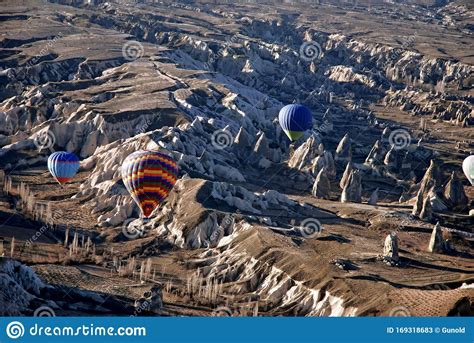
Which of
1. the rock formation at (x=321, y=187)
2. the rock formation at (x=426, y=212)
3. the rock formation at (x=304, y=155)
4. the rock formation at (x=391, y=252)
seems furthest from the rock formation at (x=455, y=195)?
the rock formation at (x=391, y=252)

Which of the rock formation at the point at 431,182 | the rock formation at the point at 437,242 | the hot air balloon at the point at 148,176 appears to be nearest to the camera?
the hot air balloon at the point at 148,176

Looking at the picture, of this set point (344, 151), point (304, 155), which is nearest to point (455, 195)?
point (304, 155)

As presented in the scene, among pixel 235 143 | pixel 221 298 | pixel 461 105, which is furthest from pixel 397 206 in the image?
pixel 461 105

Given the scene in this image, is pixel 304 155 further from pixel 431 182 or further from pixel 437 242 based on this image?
pixel 437 242

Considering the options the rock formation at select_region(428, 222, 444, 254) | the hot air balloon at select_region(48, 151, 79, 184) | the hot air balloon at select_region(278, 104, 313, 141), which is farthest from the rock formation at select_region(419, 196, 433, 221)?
the hot air balloon at select_region(48, 151, 79, 184)

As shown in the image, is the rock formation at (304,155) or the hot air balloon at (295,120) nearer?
the hot air balloon at (295,120)

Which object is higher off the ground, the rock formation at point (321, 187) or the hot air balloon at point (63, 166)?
the hot air balloon at point (63, 166)

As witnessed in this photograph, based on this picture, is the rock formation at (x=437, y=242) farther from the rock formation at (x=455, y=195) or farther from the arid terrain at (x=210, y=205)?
the rock formation at (x=455, y=195)
